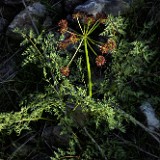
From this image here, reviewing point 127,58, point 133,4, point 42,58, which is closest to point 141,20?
point 133,4

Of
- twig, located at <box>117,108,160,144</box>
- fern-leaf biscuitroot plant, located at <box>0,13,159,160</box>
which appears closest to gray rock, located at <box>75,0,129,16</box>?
fern-leaf biscuitroot plant, located at <box>0,13,159,160</box>

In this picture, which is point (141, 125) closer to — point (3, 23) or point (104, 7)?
point (104, 7)

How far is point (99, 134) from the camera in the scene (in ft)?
10.0

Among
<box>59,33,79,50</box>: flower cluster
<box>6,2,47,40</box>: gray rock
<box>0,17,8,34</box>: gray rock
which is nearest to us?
<box>59,33,79,50</box>: flower cluster

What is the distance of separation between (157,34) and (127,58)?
0.62m

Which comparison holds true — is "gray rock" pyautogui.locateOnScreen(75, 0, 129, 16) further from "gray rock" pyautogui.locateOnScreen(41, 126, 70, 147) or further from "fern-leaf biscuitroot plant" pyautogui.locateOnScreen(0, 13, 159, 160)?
"gray rock" pyautogui.locateOnScreen(41, 126, 70, 147)

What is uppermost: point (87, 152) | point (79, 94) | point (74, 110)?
point (79, 94)

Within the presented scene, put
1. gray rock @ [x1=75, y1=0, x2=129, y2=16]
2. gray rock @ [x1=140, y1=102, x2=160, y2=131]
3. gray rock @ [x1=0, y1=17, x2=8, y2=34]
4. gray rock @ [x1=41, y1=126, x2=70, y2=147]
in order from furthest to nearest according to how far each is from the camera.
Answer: gray rock @ [x1=0, y1=17, x2=8, y2=34] → gray rock @ [x1=75, y1=0, x2=129, y2=16] → gray rock @ [x1=41, y1=126, x2=70, y2=147] → gray rock @ [x1=140, y1=102, x2=160, y2=131]

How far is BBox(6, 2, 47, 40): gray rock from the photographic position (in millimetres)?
3912

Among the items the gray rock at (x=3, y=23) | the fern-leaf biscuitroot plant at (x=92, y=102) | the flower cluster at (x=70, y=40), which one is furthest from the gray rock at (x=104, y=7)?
the gray rock at (x=3, y=23)

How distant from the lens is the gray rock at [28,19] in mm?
3912

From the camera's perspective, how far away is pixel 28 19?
397cm

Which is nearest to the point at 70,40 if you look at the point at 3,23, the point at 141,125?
the point at 141,125

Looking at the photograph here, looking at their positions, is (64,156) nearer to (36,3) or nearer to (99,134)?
(99,134)
